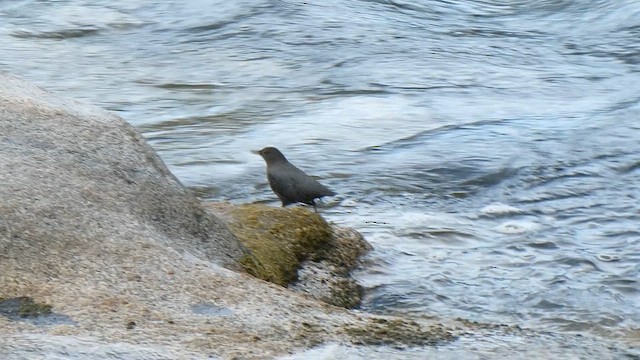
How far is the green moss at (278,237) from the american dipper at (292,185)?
3.05ft

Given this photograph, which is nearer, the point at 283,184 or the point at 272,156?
the point at 283,184

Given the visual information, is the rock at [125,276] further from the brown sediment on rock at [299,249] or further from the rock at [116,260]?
the brown sediment on rock at [299,249]

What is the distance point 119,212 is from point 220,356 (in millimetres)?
1011

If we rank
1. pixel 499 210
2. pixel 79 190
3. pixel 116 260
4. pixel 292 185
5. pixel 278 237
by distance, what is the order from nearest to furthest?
pixel 116 260 → pixel 79 190 → pixel 278 237 → pixel 292 185 → pixel 499 210

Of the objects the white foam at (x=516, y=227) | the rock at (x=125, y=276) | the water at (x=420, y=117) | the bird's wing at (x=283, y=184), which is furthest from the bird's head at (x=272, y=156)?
the rock at (x=125, y=276)

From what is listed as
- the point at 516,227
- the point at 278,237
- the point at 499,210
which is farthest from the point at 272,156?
the point at 278,237

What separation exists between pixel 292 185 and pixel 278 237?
134cm

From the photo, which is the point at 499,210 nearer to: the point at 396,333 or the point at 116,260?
the point at 396,333

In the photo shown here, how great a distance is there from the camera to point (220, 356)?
2932mm

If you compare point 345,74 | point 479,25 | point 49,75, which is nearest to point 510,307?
point 345,74

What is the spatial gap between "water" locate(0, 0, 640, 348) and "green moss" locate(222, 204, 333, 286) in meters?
0.27

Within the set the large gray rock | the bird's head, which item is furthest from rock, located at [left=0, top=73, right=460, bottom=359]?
the bird's head

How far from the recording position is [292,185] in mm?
6070

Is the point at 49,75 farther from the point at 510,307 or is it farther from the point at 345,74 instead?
the point at 510,307
